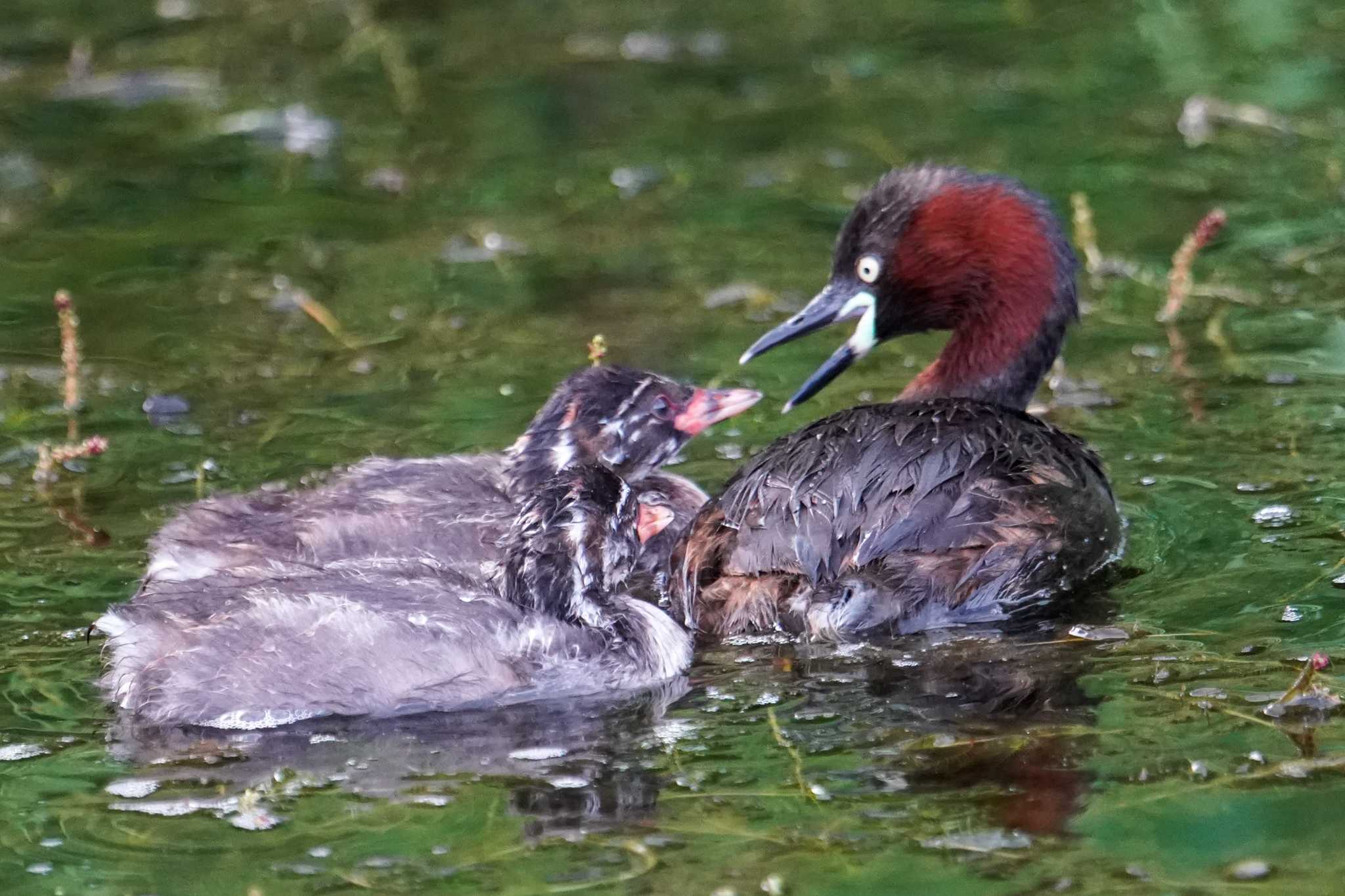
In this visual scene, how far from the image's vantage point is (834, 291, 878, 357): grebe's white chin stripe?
697cm

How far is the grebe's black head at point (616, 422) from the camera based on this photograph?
6484 millimetres

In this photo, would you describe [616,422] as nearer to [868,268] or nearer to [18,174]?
[868,268]

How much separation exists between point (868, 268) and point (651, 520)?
1.22 meters

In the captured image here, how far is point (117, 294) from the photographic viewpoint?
927 cm

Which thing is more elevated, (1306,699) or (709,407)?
(709,407)

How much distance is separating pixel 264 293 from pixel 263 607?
13.3 feet

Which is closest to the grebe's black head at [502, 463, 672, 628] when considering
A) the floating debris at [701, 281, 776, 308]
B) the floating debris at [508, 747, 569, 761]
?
the floating debris at [508, 747, 569, 761]

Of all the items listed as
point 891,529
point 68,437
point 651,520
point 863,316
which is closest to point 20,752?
point 651,520

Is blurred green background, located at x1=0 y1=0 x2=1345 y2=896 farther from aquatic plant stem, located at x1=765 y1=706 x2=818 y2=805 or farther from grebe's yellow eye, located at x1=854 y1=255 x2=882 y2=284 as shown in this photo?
grebe's yellow eye, located at x1=854 y1=255 x2=882 y2=284

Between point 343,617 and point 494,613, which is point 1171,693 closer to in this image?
point 494,613

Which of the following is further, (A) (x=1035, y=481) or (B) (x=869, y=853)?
(A) (x=1035, y=481)

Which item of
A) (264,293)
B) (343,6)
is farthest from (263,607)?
(343,6)

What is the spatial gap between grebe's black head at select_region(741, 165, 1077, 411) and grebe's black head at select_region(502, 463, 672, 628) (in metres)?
1.02

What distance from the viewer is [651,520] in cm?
637
